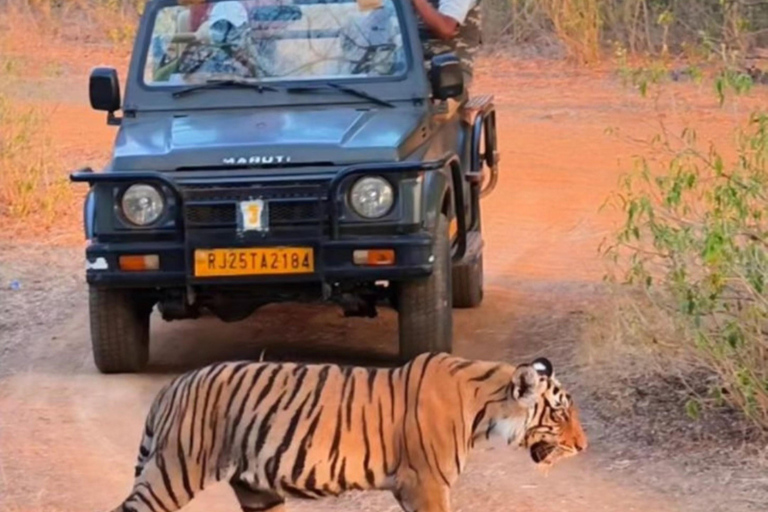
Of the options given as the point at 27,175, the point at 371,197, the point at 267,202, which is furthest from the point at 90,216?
the point at 27,175

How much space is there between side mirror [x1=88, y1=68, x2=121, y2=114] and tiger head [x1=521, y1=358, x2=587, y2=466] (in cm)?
352

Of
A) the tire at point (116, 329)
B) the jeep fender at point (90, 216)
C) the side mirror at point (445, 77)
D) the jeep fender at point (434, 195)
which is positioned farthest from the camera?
the side mirror at point (445, 77)

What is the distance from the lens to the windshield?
7.96m

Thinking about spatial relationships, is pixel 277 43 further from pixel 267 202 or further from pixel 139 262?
pixel 139 262

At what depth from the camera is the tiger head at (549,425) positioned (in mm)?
5016

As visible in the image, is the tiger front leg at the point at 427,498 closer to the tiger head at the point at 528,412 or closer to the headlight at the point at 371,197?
the tiger head at the point at 528,412

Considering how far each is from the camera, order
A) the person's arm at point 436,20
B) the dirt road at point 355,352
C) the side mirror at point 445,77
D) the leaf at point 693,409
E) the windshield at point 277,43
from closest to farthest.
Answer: the dirt road at point 355,352
the leaf at point 693,409
the side mirror at point 445,77
the windshield at point 277,43
the person's arm at point 436,20

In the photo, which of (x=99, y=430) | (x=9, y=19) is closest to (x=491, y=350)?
(x=99, y=430)

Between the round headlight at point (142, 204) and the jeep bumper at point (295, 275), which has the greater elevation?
the round headlight at point (142, 204)

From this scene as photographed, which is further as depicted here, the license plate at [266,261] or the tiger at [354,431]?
the license plate at [266,261]

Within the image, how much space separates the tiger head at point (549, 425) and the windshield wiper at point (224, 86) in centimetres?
312

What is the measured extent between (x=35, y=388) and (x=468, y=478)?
7.55 ft

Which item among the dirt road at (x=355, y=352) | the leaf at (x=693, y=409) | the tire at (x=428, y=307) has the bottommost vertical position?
the dirt road at (x=355, y=352)

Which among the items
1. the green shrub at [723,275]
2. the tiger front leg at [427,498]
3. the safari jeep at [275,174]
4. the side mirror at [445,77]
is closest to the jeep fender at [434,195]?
the safari jeep at [275,174]
